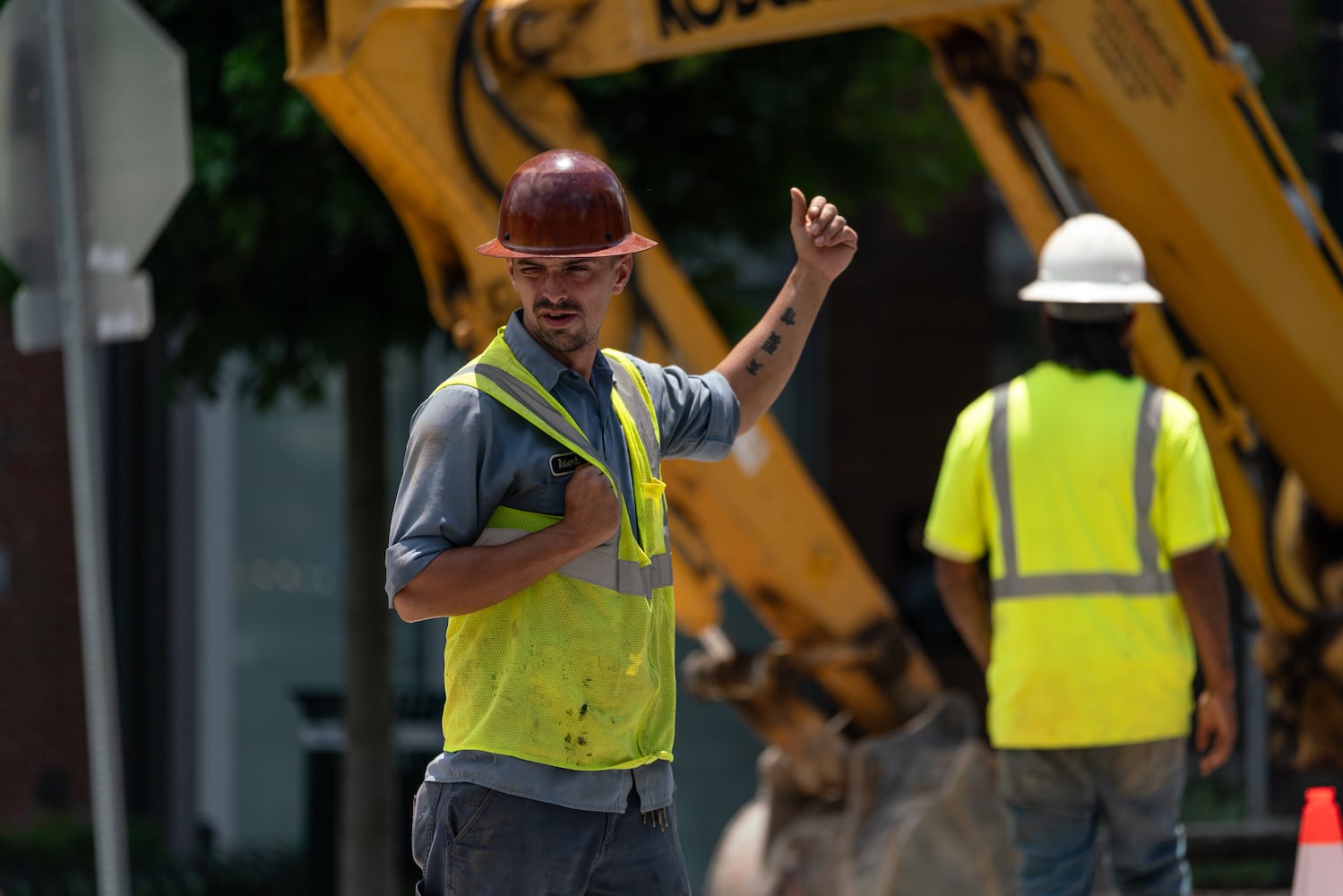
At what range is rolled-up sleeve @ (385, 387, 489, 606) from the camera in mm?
2906

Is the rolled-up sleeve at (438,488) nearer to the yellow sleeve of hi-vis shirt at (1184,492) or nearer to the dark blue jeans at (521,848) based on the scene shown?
the dark blue jeans at (521,848)

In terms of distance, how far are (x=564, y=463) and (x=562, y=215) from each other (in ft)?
1.25

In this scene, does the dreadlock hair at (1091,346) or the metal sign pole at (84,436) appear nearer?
the metal sign pole at (84,436)

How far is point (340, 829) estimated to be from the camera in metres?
8.73

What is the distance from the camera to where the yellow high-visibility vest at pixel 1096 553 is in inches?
179

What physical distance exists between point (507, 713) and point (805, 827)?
3.61 meters

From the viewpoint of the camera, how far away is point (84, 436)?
4301mm

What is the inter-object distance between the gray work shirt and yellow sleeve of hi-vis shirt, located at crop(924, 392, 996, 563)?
179 centimetres

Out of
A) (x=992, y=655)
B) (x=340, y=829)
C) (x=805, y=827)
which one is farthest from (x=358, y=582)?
(x=992, y=655)

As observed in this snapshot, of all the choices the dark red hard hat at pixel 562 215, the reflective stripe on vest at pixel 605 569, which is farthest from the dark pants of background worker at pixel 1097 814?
the dark red hard hat at pixel 562 215

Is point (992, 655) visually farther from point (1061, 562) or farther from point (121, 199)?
point (121, 199)

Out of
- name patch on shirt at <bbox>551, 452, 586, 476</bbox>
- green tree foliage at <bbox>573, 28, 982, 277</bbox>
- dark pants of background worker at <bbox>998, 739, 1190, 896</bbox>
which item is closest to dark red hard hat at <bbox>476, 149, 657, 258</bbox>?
name patch on shirt at <bbox>551, 452, 586, 476</bbox>

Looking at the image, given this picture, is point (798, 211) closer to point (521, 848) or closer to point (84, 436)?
point (521, 848)

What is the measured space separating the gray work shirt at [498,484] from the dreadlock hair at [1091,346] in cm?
191
